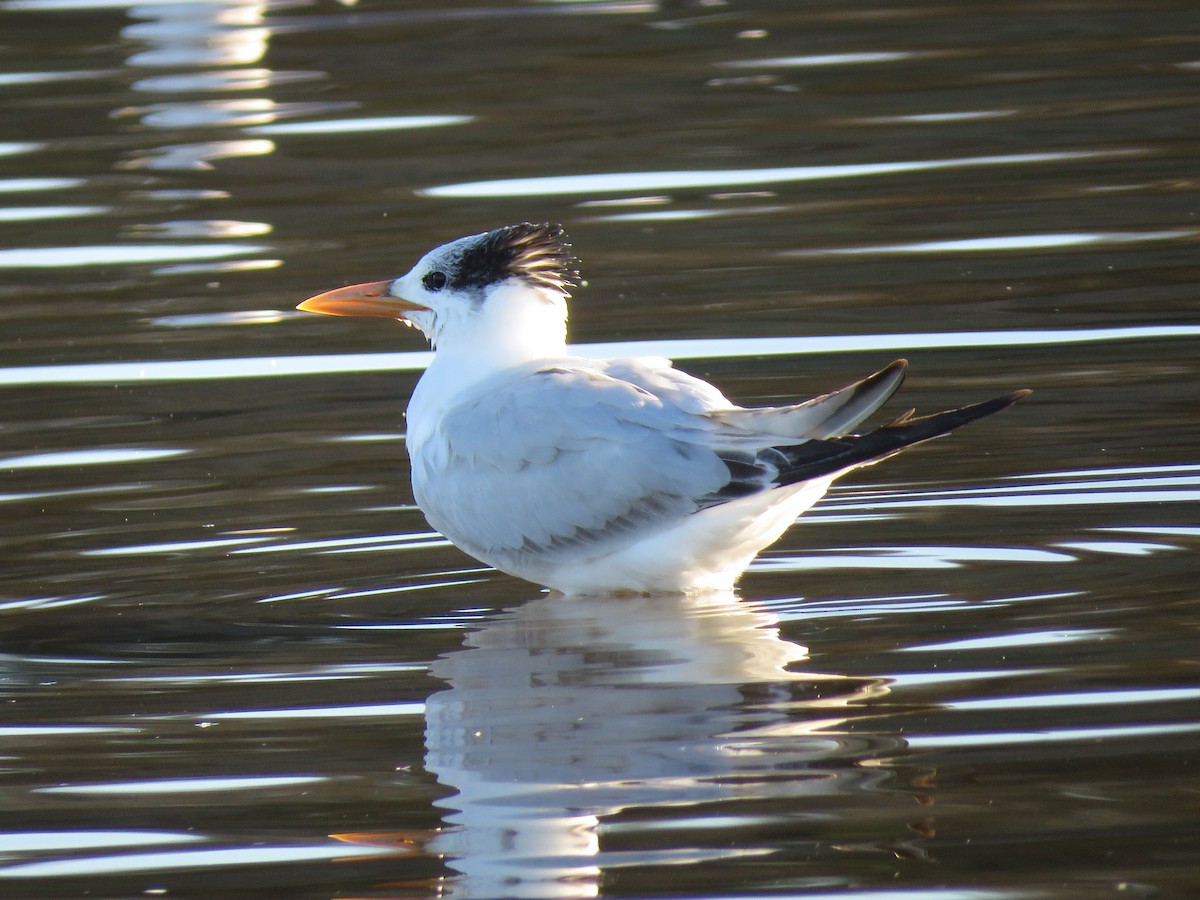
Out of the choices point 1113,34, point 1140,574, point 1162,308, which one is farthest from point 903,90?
point 1140,574

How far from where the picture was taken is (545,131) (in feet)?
37.5

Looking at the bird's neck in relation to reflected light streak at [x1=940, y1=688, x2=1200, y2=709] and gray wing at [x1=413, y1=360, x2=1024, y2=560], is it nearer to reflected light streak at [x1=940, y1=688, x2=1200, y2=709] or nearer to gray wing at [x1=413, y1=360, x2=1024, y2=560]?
gray wing at [x1=413, y1=360, x2=1024, y2=560]

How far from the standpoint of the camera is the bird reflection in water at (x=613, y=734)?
156 inches

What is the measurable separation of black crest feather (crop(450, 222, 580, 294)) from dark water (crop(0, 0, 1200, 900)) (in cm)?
83

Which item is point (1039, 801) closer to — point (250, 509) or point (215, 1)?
point (250, 509)

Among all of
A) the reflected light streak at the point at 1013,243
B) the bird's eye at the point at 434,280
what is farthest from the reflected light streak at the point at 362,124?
the bird's eye at the point at 434,280

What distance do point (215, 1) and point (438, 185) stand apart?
4532 millimetres

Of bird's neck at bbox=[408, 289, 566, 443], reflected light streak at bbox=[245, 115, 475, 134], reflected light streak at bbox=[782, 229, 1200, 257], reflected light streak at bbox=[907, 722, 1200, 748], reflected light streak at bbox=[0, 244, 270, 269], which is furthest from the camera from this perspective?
reflected light streak at bbox=[245, 115, 475, 134]

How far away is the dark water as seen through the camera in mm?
4090

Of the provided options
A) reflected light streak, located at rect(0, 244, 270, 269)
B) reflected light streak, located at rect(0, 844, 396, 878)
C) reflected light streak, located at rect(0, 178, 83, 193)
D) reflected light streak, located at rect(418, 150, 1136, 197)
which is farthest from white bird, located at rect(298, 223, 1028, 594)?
reflected light streak, located at rect(0, 178, 83, 193)

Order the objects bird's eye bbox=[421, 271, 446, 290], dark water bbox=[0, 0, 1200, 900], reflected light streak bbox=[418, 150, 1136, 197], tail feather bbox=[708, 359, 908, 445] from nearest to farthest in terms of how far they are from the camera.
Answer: dark water bbox=[0, 0, 1200, 900], tail feather bbox=[708, 359, 908, 445], bird's eye bbox=[421, 271, 446, 290], reflected light streak bbox=[418, 150, 1136, 197]

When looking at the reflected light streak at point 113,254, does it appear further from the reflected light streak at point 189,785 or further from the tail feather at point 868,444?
the reflected light streak at point 189,785

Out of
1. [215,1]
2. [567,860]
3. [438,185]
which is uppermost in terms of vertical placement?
[215,1]

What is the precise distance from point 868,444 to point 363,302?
1928mm
